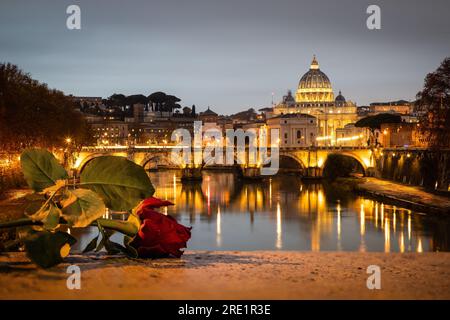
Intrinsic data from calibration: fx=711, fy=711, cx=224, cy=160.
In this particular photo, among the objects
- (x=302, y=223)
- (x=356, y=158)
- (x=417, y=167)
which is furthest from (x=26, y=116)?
(x=356, y=158)

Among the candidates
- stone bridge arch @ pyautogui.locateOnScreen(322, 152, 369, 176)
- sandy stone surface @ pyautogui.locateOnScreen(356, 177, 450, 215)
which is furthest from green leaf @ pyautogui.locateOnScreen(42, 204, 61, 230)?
stone bridge arch @ pyautogui.locateOnScreen(322, 152, 369, 176)

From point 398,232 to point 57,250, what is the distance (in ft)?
75.4

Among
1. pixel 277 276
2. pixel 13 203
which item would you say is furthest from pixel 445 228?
pixel 277 276

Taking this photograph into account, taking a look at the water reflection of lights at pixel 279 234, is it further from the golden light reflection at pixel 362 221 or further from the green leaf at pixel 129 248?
the green leaf at pixel 129 248

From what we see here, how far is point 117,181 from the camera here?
10.4 ft

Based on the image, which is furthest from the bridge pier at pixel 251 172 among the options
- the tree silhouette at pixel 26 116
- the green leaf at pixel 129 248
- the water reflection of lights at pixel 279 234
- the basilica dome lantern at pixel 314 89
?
the basilica dome lantern at pixel 314 89

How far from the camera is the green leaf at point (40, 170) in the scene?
310 centimetres

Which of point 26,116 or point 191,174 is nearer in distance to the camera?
point 26,116

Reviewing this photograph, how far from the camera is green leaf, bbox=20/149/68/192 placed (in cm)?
310

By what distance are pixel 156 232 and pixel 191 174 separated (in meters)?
60.1

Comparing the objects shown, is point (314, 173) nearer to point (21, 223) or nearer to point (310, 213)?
point (310, 213)

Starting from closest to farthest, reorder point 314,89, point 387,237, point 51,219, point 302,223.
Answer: point 51,219 < point 387,237 < point 302,223 < point 314,89
